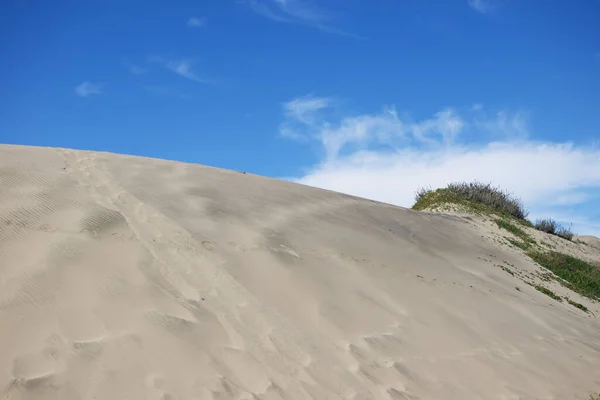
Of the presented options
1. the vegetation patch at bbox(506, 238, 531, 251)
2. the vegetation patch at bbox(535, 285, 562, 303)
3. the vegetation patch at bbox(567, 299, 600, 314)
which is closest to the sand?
the vegetation patch at bbox(535, 285, 562, 303)

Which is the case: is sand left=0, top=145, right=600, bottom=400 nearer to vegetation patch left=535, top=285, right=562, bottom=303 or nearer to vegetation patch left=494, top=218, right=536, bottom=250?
vegetation patch left=535, top=285, right=562, bottom=303

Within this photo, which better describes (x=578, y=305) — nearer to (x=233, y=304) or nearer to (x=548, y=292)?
(x=548, y=292)

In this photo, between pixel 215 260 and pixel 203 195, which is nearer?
pixel 215 260

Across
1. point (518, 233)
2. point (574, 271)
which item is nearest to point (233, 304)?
point (574, 271)

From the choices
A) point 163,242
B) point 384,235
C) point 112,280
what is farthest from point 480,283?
point 112,280

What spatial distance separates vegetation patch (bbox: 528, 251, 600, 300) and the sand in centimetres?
373

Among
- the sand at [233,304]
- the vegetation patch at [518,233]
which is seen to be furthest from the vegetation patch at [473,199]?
the sand at [233,304]

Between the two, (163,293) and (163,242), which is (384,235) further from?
(163,293)

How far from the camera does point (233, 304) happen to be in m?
5.06

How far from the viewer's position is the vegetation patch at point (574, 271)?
11828mm

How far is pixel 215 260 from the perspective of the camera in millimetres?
5840

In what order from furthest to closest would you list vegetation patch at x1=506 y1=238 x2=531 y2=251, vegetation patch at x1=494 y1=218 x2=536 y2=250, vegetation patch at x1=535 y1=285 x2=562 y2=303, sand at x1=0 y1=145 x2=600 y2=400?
1. vegetation patch at x1=494 y1=218 x2=536 y2=250
2. vegetation patch at x1=506 y1=238 x2=531 y2=251
3. vegetation patch at x1=535 y1=285 x2=562 y2=303
4. sand at x1=0 y1=145 x2=600 y2=400

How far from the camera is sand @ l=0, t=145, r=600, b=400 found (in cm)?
391

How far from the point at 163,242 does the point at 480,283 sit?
16.8ft
